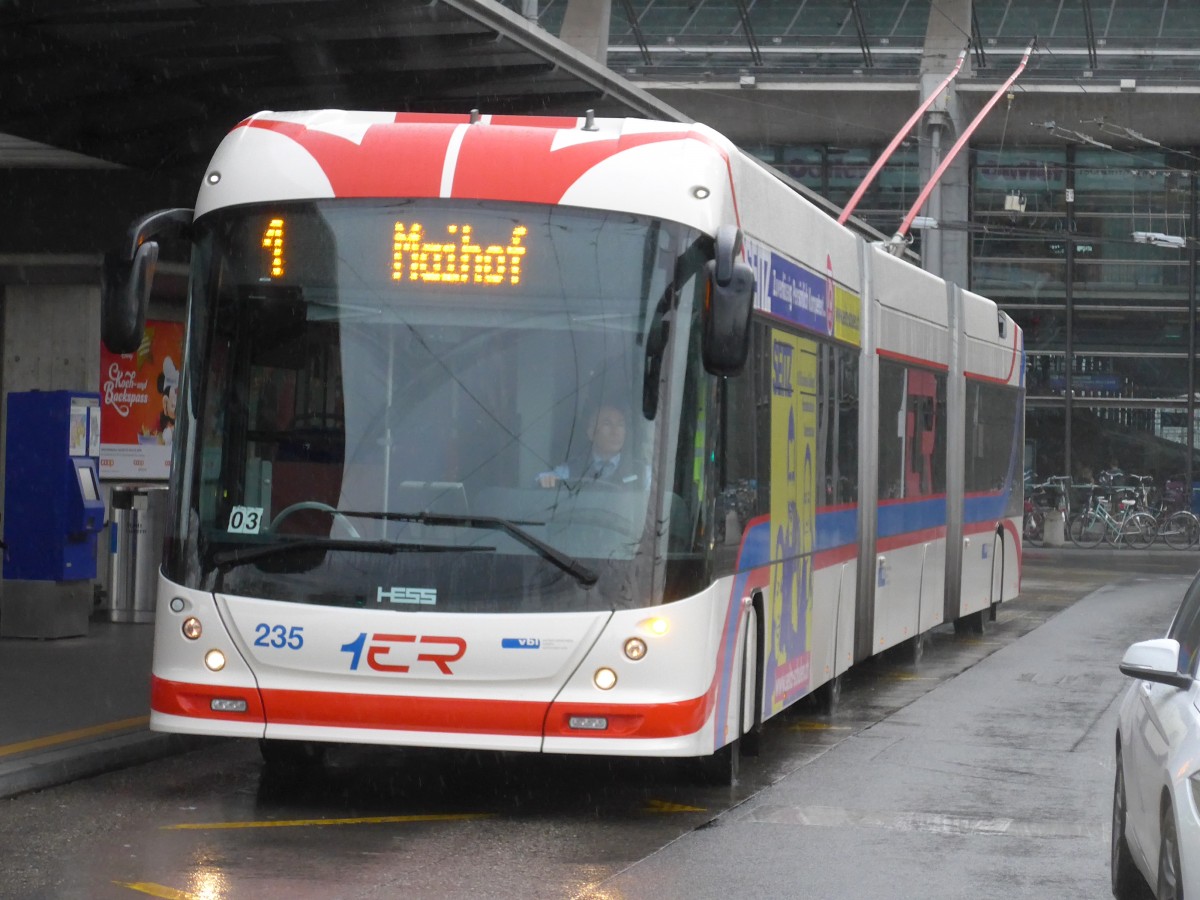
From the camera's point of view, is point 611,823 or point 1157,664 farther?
point 611,823

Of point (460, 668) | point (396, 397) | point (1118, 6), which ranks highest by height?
point (1118, 6)

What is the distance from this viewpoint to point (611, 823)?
877 centimetres

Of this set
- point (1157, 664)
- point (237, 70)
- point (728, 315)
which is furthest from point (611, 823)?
point (237, 70)

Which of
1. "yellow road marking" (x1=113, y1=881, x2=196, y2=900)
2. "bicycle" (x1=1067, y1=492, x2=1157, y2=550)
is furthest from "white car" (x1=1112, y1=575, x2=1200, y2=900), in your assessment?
"bicycle" (x1=1067, y1=492, x2=1157, y2=550)

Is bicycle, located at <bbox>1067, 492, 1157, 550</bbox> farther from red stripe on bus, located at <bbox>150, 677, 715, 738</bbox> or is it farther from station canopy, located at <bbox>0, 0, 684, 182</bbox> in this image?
red stripe on bus, located at <bbox>150, 677, 715, 738</bbox>

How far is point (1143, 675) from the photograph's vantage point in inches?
243

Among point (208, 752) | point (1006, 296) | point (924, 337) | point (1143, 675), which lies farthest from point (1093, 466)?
point (1143, 675)

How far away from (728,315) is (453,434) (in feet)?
4.14

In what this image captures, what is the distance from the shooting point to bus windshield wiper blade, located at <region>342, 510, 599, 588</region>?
836 cm

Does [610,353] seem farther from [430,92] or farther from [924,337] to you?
[924,337]

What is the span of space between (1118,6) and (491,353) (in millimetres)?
31919

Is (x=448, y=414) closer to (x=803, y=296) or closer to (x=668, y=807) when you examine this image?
(x=668, y=807)

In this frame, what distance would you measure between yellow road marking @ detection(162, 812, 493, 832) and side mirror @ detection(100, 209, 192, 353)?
79.5 inches

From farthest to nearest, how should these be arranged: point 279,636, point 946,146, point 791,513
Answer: point 946,146, point 791,513, point 279,636
